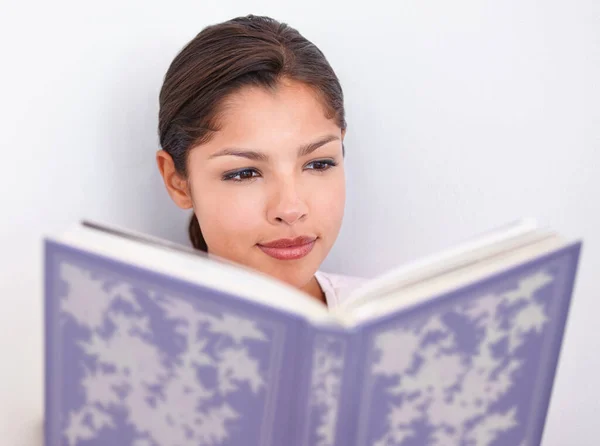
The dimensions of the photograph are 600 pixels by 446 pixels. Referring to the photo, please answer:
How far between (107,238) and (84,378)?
183 mm

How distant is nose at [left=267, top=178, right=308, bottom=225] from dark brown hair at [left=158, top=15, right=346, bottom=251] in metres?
0.14

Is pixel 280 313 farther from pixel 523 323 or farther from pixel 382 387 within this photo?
pixel 523 323

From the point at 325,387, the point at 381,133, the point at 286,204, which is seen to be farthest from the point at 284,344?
the point at 381,133

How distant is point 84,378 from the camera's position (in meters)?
0.86

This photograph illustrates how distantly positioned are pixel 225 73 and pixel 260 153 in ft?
0.47

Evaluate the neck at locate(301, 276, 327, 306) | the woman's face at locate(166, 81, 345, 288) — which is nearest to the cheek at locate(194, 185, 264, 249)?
the woman's face at locate(166, 81, 345, 288)

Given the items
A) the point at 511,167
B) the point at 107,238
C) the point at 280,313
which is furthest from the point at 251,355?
the point at 511,167

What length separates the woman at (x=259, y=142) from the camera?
3.70 feet

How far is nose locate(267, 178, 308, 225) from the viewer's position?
3.66 ft

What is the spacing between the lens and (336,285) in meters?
1.45

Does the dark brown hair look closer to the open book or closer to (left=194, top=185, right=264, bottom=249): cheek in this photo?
(left=194, top=185, right=264, bottom=249): cheek

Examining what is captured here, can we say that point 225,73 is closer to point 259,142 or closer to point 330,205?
point 259,142

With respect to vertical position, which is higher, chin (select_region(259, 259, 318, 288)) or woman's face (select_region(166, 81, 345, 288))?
woman's face (select_region(166, 81, 345, 288))

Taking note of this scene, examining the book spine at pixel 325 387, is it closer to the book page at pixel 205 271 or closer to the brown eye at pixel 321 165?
the book page at pixel 205 271
